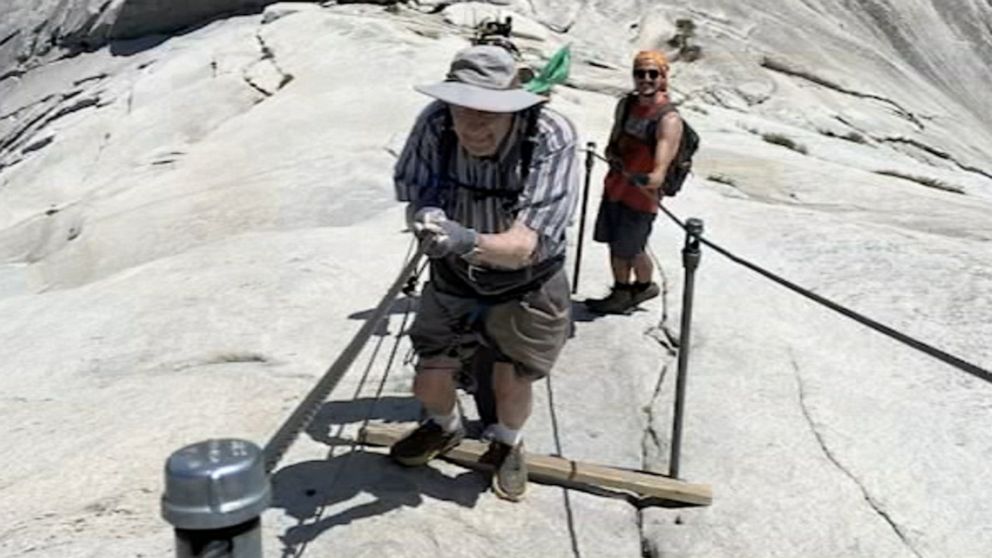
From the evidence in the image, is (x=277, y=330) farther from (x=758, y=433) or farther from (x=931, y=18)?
(x=931, y=18)

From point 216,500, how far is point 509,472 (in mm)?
2842

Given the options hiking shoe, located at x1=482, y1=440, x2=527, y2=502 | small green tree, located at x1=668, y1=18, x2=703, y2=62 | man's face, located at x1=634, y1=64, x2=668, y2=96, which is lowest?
small green tree, located at x1=668, y1=18, x2=703, y2=62

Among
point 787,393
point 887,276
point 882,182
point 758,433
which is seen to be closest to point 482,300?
point 758,433

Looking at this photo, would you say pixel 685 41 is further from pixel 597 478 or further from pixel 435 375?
pixel 435 375

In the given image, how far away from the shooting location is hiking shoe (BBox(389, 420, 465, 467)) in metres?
4.98

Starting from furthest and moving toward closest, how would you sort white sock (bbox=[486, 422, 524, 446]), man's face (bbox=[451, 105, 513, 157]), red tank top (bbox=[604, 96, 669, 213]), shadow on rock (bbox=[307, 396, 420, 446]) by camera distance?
red tank top (bbox=[604, 96, 669, 213])
shadow on rock (bbox=[307, 396, 420, 446])
white sock (bbox=[486, 422, 524, 446])
man's face (bbox=[451, 105, 513, 157])

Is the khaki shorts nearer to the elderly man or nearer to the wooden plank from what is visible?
the elderly man

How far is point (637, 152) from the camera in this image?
7145mm

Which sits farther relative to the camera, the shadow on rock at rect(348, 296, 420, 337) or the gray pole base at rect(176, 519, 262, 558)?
the shadow on rock at rect(348, 296, 420, 337)

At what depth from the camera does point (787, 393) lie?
640cm

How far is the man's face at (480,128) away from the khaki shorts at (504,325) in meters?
0.63

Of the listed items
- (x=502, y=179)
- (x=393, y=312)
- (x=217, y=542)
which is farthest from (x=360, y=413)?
(x=217, y=542)

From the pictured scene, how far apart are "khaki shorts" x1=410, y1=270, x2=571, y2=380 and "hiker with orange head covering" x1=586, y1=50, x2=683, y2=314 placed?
2386mm

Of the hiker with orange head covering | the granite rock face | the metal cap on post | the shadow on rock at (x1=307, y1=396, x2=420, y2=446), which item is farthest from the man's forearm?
the hiker with orange head covering
